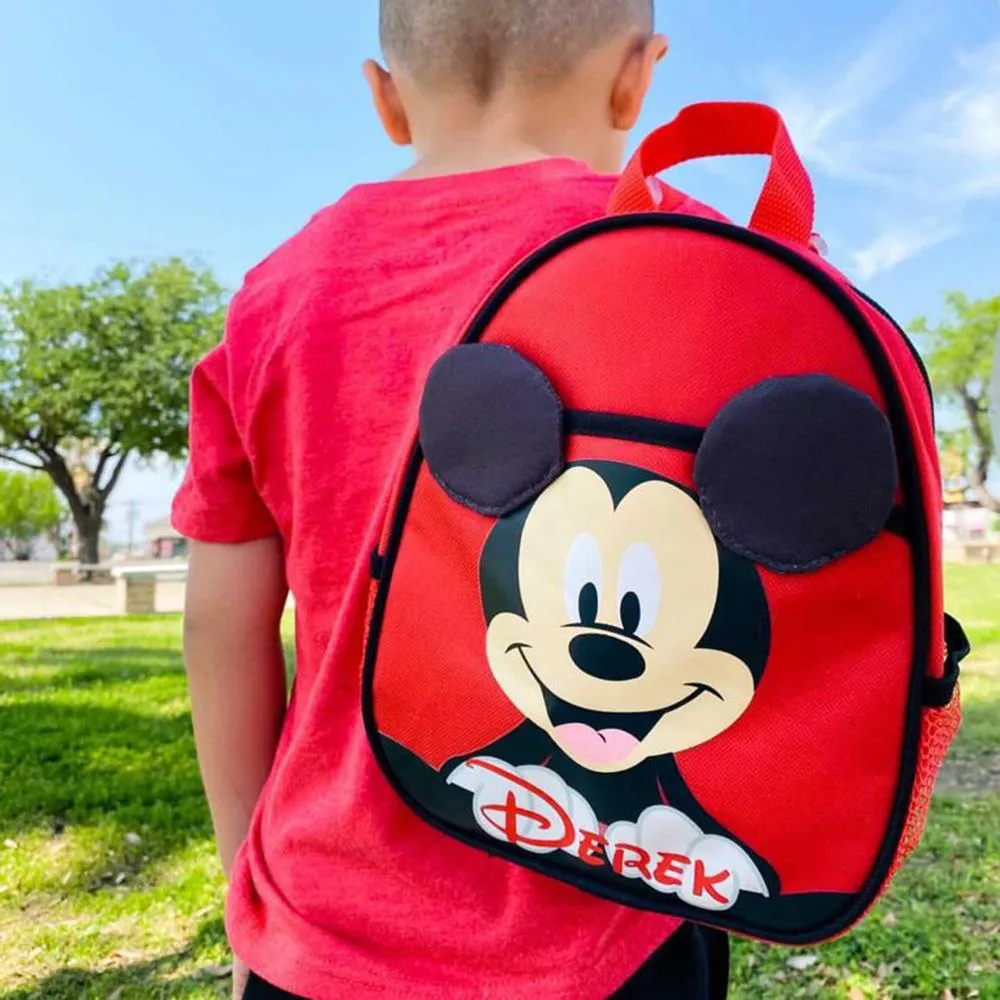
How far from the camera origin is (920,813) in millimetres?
716

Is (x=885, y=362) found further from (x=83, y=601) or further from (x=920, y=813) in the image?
(x=83, y=601)

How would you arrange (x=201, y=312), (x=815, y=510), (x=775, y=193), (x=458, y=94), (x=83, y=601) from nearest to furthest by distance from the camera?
(x=815, y=510) → (x=775, y=193) → (x=458, y=94) → (x=83, y=601) → (x=201, y=312)

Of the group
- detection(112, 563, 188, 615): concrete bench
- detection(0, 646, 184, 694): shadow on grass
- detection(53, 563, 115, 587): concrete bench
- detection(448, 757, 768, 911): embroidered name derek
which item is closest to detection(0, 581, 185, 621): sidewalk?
detection(112, 563, 188, 615): concrete bench

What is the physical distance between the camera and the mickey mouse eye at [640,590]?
681mm

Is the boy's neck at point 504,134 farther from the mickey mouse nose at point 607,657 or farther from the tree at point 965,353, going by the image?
the tree at point 965,353

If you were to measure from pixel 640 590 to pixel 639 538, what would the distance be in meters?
0.04

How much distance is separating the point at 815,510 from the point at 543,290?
0.25 meters

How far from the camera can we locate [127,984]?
7.95 ft

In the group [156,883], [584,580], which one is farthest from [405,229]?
[156,883]

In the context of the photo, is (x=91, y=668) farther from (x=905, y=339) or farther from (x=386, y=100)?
(x=905, y=339)

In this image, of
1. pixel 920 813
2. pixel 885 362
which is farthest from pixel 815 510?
pixel 920 813

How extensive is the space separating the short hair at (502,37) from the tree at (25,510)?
135 feet

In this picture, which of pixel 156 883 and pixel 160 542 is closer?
pixel 156 883

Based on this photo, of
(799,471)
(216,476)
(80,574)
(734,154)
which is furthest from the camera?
(80,574)
